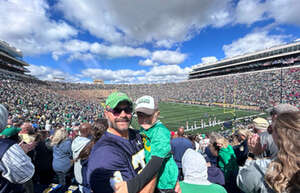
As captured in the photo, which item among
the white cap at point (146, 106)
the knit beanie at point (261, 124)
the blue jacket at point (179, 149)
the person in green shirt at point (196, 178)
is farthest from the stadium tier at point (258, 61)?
the white cap at point (146, 106)

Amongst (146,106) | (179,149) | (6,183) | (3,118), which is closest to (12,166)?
(6,183)

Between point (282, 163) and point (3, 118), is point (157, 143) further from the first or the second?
point (3, 118)

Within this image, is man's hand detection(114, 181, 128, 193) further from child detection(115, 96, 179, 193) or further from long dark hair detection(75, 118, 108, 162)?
long dark hair detection(75, 118, 108, 162)

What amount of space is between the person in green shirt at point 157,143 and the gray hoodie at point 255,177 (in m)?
0.81

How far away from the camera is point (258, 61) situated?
172ft

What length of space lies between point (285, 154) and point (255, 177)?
0.47 m

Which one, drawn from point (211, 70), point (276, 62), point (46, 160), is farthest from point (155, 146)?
point (211, 70)

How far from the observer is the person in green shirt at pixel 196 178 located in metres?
2.10

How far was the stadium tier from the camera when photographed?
43.3 m

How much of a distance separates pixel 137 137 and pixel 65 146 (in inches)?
98.9

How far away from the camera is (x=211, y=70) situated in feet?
227

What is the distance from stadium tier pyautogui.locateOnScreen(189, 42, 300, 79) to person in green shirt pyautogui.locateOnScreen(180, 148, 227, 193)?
156 ft

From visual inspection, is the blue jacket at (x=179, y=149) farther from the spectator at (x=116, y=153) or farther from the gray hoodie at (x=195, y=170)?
the spectator at (x=116, y=153)

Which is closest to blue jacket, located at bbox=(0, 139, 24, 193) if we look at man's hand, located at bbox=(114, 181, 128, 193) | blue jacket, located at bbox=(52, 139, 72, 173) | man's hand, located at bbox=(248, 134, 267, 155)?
man's hand, located at bbox=(114, 181, 128, 193)
